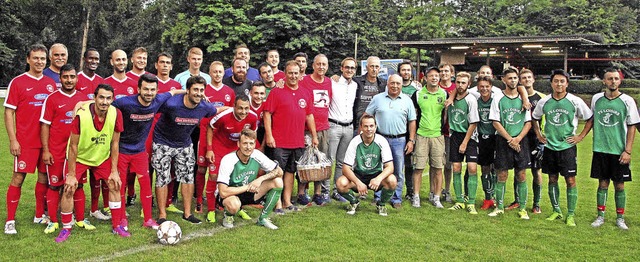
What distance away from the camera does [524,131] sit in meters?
6.04

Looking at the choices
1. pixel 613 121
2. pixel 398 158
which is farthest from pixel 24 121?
pixel 613 121

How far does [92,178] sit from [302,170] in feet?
7.87

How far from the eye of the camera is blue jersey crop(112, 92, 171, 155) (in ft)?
16.5

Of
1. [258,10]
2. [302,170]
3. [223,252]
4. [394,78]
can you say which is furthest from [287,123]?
[258,10]

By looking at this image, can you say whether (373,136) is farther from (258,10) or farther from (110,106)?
(258,10)

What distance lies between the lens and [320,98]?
257 inches

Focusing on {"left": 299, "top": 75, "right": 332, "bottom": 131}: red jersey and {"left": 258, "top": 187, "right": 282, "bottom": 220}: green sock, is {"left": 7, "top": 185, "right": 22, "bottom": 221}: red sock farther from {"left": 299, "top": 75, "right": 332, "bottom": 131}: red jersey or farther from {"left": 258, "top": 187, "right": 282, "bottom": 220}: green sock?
{"left": 299, "top": 75, "right": 332, "bottom": 131}: red jersey

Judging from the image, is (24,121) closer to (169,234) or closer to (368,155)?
(169,234)

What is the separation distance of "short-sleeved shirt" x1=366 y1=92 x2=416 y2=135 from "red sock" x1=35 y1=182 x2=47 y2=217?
13.1 ft

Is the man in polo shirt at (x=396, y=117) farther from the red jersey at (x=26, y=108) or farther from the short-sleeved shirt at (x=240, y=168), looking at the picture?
the red jersey at (x=26, y=108)

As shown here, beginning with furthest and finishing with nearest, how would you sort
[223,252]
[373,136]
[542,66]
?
1. [542,66]
2. [373,136]
3. [223,252]

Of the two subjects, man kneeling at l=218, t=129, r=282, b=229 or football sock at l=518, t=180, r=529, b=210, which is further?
football sock at l=518, t=180, r=529, b=210

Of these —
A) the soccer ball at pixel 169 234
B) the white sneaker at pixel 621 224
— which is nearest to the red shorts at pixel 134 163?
the soccer ball at pixel 169 234

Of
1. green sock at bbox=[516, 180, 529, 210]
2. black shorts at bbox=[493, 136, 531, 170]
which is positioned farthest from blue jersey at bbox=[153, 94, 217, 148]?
green sock at bbox=[516, 180, 529, 210]
